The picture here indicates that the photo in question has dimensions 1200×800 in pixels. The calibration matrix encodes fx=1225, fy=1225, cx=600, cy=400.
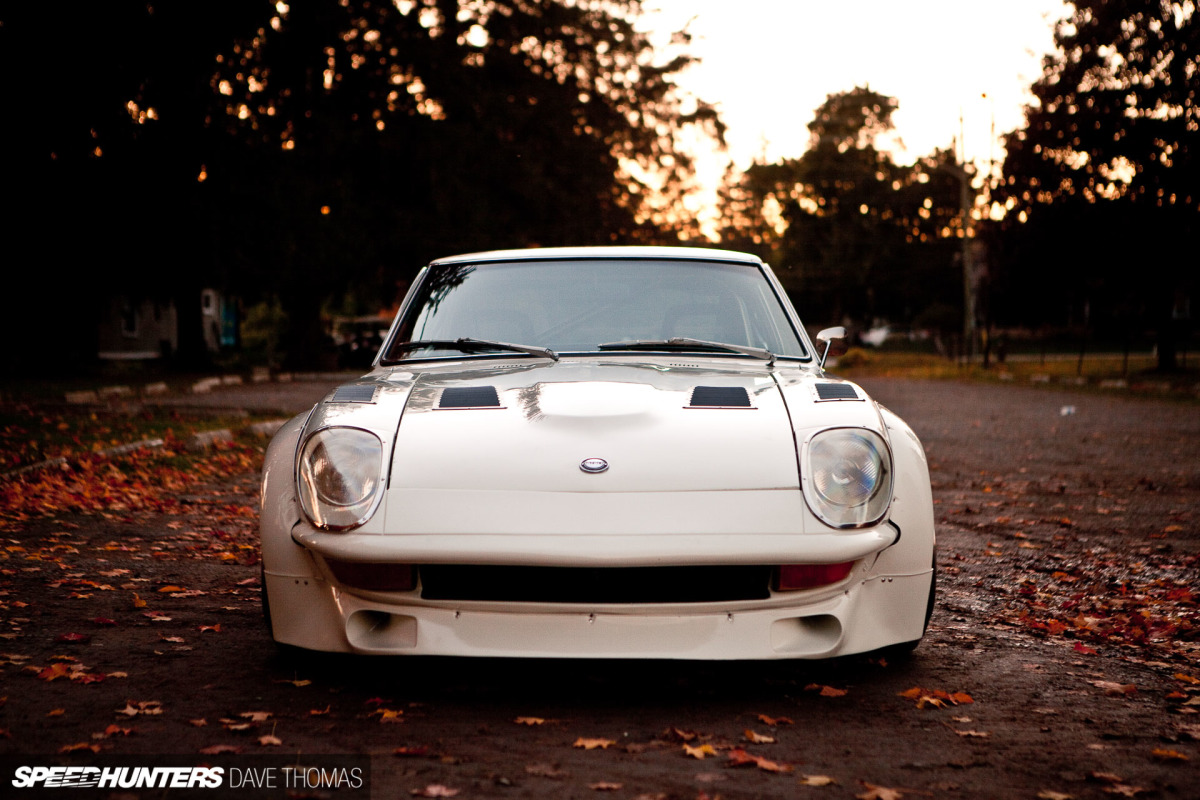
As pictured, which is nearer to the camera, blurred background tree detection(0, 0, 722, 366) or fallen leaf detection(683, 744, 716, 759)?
fallen leaf detection(683, 744, 716, 759)

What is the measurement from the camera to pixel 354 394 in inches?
164

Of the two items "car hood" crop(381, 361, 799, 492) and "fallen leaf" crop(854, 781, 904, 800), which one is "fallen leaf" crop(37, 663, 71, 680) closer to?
"car hood" crop(381, 361, 799, 492)

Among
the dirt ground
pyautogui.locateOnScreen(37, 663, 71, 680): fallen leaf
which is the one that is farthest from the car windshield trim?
pyautogui.locateOnScreen(37, 663, 71, 680): fallen leaf

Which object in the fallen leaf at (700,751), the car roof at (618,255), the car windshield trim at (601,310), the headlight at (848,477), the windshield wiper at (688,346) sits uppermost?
the car roof at (618,255)

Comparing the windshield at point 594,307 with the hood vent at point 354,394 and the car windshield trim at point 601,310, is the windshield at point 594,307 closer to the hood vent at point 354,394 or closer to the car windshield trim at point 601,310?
the car windshield trim at point 601,310

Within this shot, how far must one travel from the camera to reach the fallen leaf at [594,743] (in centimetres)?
335

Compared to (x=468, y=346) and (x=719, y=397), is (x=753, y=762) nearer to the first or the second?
(x=719, y=397)

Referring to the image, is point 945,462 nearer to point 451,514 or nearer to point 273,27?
point 451,514

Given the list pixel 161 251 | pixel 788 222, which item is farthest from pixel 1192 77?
pixel 788 222

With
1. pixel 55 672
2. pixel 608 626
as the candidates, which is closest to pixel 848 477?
pixel 608 626

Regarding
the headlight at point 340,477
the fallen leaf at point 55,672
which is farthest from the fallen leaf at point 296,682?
the fallen leaf at point 55,672

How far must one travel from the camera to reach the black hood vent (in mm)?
4055

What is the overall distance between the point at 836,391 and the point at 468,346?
5.02ft

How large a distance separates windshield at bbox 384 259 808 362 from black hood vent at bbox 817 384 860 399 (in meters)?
0.75
